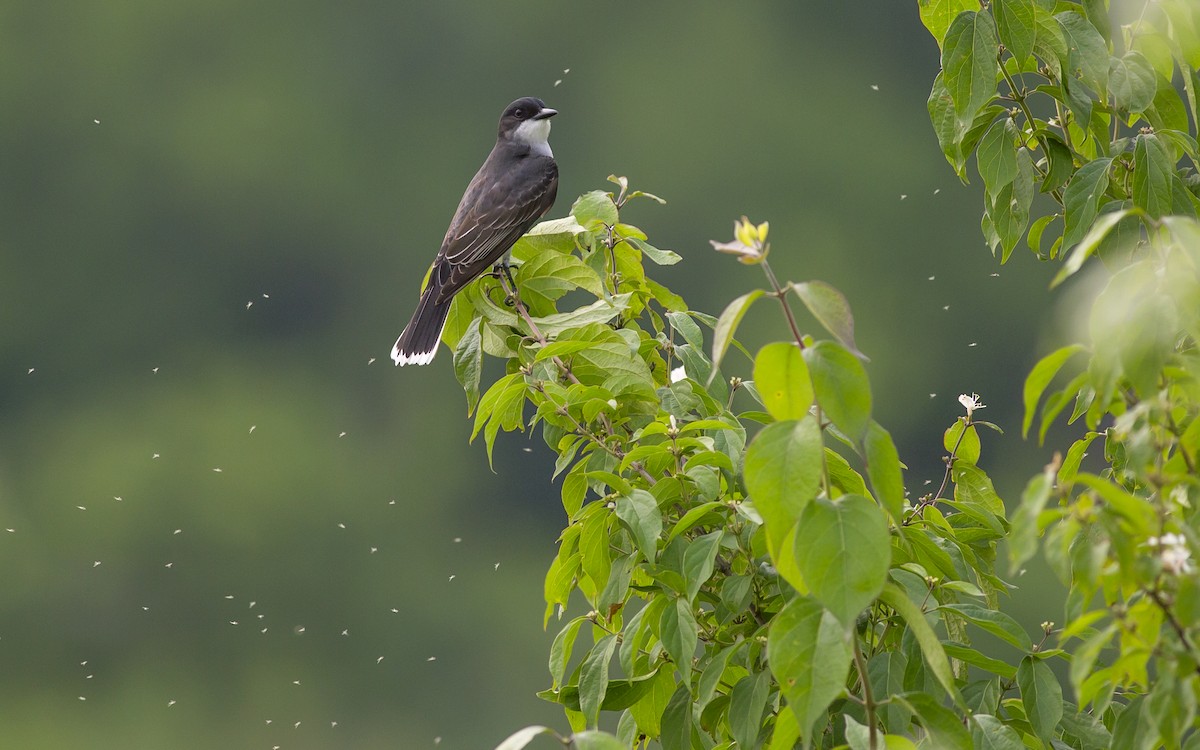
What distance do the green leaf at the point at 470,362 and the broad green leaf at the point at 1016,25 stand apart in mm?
1051

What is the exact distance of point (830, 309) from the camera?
1.26 meters

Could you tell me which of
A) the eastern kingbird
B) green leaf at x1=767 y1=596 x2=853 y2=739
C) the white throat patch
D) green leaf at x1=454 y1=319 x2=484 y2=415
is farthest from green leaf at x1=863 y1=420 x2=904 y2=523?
the white throat patch

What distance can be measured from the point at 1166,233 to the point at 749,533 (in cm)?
68

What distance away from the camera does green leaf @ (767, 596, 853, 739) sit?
52.2 inches

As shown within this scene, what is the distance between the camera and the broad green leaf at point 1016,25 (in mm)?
1943

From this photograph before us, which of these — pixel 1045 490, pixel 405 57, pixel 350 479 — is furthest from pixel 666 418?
pixel 405 57

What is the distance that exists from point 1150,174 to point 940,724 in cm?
83

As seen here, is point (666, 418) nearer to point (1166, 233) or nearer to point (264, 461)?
point (1166, 233)

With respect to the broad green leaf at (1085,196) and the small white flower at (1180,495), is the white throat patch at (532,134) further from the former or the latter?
the small white flower at (1180,495)

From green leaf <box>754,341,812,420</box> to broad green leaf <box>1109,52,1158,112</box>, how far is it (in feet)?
3.13

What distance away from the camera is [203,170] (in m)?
30.2

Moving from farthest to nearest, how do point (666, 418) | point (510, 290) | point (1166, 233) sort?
point (510, 290)
point (666, 418)
point (1166, 233)

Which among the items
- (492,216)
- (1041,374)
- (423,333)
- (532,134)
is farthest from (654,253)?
(532,134)

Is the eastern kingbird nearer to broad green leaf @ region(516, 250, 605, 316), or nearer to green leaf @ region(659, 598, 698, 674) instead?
broad green leaf @ region(516, 250, 605, 316)
